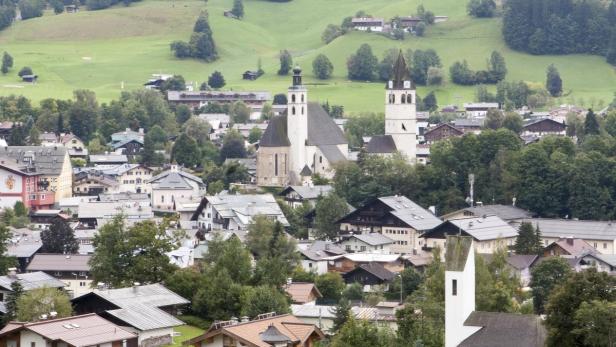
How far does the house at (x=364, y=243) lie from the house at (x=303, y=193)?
1084 centimetres

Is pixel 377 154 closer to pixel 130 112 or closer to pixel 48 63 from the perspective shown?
pixel 130 112

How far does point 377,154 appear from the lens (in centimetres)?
10131

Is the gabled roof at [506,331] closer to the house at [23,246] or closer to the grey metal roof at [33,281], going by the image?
the grey metal roof at [33,281]

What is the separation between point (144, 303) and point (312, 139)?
49943 mm

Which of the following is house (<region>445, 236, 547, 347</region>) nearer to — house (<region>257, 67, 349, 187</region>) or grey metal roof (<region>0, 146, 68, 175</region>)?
house (<region>257, 67, 349, 187</region>)

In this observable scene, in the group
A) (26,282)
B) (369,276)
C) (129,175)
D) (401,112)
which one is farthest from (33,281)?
(401,112)

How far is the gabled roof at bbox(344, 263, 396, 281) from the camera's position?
7144 centimetres

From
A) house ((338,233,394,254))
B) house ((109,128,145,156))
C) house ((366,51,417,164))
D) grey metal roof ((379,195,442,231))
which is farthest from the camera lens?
house ((109,128,145,156))

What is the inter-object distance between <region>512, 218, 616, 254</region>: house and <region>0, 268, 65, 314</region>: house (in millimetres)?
24197

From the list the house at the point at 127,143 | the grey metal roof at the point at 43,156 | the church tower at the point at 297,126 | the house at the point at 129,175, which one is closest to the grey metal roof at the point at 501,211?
the church tower at the point at 297,126

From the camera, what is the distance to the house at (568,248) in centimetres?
7600

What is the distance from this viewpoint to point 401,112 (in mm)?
106000

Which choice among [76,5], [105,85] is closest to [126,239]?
[105,85]

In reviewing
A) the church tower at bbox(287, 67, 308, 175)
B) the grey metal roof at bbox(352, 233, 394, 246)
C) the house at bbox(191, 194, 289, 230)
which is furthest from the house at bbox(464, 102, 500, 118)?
the grey metal roof at bbox(352, 233, 394, 246)
